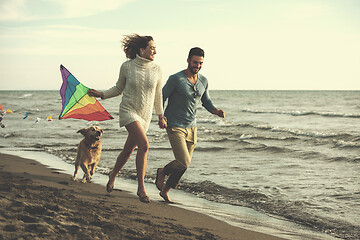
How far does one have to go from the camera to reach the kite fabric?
5016mm

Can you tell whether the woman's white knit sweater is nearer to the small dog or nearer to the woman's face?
the woman's face

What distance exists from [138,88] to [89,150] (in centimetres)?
229

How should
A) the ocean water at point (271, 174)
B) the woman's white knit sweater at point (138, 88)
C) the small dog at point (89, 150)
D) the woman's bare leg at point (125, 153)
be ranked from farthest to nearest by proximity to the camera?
1. the small dog at point (89, 150)
2. the ocean water at point (271, 174)
3. the woman's bare leg at point (125, 153)
4. the woman's white knit sweater at point (138, 88)

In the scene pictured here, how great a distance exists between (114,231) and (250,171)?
193 inches

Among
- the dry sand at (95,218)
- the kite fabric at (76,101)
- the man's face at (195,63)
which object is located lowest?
the dry sand at (95,218)

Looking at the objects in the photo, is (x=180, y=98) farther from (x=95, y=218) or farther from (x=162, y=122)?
(x=95, y=218)

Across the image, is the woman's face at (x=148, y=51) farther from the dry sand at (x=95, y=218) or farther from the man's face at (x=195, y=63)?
the dry sand at (x=95, y=218)

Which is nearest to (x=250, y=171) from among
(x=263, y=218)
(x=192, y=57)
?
(x=263, y=218)

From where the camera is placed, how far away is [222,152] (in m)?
10.4

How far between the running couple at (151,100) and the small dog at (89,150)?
1513 millimetres

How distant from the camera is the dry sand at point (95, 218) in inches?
116

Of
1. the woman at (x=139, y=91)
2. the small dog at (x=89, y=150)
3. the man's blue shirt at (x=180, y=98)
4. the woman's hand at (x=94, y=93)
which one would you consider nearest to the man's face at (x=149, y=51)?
the woman at (x=139, y=91)

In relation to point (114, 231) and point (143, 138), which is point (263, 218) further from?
point (114, 231)

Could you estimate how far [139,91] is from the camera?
452 cm
